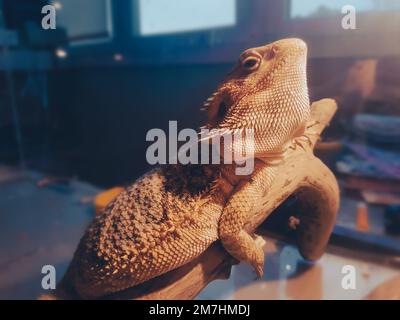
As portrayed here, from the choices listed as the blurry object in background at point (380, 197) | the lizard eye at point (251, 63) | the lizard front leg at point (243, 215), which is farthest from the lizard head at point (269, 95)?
the blurry object in background at point (380, 197)

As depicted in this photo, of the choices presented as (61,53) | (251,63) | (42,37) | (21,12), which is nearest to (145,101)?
(61,53)

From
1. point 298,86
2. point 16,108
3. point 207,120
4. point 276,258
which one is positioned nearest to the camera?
point 298,86

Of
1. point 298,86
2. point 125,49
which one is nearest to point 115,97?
point 125,49

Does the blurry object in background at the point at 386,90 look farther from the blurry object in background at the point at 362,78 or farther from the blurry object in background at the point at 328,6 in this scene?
the blurry object in background at the point at 328,6

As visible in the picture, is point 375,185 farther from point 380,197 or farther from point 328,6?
point 328,6

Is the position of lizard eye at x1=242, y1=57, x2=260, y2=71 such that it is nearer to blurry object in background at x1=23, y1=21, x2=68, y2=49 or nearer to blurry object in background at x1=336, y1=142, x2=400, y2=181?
blurry object in background at x1=336, y1=142, x2=400, y2=181

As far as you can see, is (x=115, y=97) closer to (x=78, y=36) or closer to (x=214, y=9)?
(x=78, y=36)
